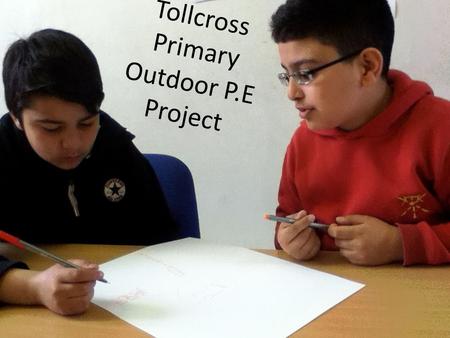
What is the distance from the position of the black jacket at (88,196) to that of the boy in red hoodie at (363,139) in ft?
1.14

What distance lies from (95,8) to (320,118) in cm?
102

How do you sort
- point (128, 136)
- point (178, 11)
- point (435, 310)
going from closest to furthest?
point (435, 310) → point (128, 136) → point (178, 11)

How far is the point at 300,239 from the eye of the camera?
890 millimetres

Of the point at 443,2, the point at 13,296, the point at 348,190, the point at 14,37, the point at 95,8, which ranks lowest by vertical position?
the point at 13,296

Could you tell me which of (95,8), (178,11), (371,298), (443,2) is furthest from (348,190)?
(95,8)

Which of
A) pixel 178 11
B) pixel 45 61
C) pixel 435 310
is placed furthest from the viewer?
pixel 178 11

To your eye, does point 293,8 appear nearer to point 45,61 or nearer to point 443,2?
point 45,61

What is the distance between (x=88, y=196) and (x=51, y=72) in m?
0.34

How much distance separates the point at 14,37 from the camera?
174 cm

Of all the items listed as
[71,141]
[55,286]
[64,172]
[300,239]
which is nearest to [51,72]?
[71,141]

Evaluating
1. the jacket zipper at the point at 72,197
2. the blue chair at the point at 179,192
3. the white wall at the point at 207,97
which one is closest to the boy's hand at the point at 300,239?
the blue chair at the point at 179,192

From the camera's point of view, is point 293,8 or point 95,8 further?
point 95,8

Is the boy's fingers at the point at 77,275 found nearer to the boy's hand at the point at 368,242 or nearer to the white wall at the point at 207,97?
the boy's hand at the point at 368,242

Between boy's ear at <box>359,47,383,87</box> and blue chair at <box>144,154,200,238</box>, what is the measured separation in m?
0.48
